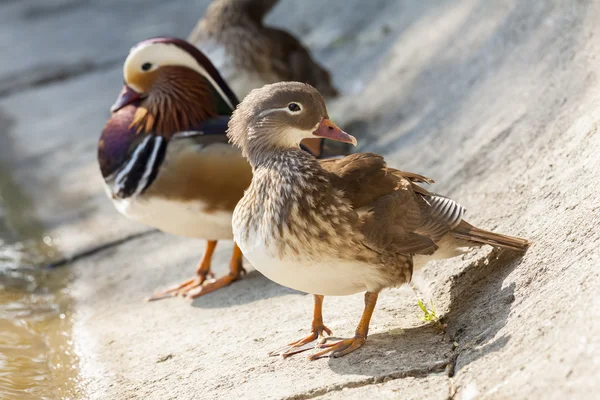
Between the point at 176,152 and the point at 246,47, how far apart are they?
5.59ft

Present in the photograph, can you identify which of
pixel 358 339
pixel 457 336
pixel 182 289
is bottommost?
pixel 182 289

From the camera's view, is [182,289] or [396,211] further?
[182,289]

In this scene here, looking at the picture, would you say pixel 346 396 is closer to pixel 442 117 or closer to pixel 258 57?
pixel 442 117

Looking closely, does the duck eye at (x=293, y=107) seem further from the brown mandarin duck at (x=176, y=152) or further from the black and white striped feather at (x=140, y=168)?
the black and white striped feather at (x=140, y=168)

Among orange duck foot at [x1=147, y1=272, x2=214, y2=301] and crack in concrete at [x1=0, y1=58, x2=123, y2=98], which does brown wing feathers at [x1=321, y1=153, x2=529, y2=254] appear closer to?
orange duck foot at [x1=147, y1=272, x2=214, y2=301]

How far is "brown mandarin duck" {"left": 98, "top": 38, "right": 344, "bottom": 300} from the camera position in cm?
385

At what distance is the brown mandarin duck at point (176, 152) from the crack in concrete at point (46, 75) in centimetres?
429

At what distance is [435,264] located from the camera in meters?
3.49

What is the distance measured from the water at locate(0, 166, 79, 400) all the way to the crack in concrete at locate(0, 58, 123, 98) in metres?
2.73

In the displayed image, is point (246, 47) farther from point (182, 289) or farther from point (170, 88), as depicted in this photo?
point (182, 289)

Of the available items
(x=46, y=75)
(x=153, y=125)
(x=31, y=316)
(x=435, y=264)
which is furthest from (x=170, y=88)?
(x=46, y=75)

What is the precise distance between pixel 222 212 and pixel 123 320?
0.69 m

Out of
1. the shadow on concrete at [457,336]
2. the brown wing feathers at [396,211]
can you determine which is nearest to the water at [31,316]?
the shadow on concrete at [457,336]

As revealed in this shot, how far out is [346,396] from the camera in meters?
2.50
